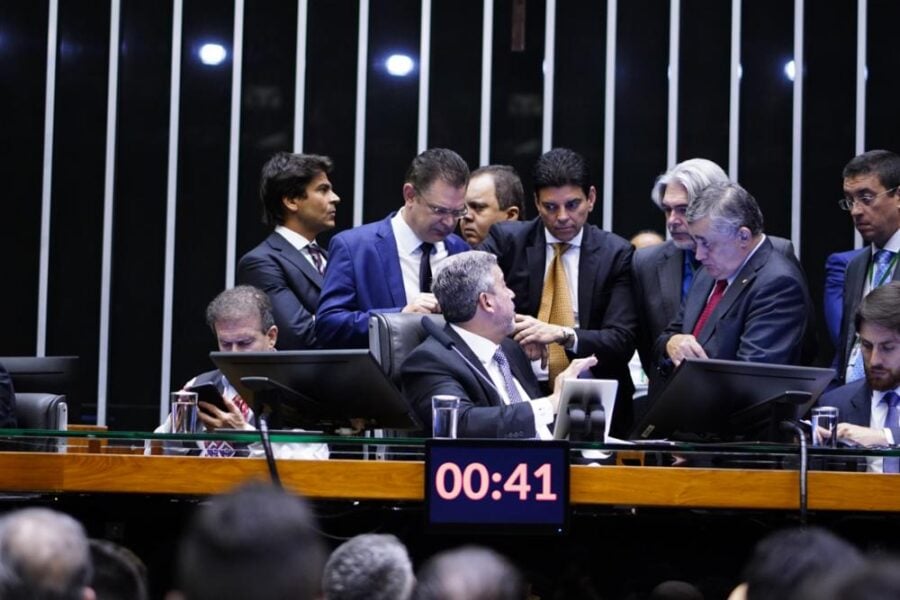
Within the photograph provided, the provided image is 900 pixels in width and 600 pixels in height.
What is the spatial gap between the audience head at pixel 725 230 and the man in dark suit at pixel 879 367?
538 mm

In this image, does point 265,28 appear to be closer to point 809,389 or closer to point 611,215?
point 611,215

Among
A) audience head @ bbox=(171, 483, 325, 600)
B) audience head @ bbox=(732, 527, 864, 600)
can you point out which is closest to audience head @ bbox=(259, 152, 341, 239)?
audience head @ bbox=(732, 527, 864, 600)

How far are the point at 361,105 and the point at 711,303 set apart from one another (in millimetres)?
3096

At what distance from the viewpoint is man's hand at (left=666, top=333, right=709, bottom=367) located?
14.9 ft

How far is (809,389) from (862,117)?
387 cm

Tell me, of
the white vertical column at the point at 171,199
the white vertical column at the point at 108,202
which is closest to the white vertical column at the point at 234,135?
the white vertical column at the point at 171,199

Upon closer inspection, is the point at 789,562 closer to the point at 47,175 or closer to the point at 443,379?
the point at 443,379

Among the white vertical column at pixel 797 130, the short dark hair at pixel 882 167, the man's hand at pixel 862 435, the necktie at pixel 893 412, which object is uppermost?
the white vertical column at pixel 797 130

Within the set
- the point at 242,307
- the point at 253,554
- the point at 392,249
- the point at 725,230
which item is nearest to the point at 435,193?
the point at 392,249

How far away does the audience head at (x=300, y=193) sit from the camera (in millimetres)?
5738

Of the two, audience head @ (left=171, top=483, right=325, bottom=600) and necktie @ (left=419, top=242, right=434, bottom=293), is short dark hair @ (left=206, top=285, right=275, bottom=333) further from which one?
audience head @ (left=171, top=483, right=325, bottom=600)

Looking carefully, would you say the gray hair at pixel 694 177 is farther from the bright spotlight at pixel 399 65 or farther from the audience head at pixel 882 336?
the bright spotlight at pixel 399 65

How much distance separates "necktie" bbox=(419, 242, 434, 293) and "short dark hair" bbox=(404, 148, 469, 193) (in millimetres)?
229

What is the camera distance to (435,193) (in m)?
5.20
